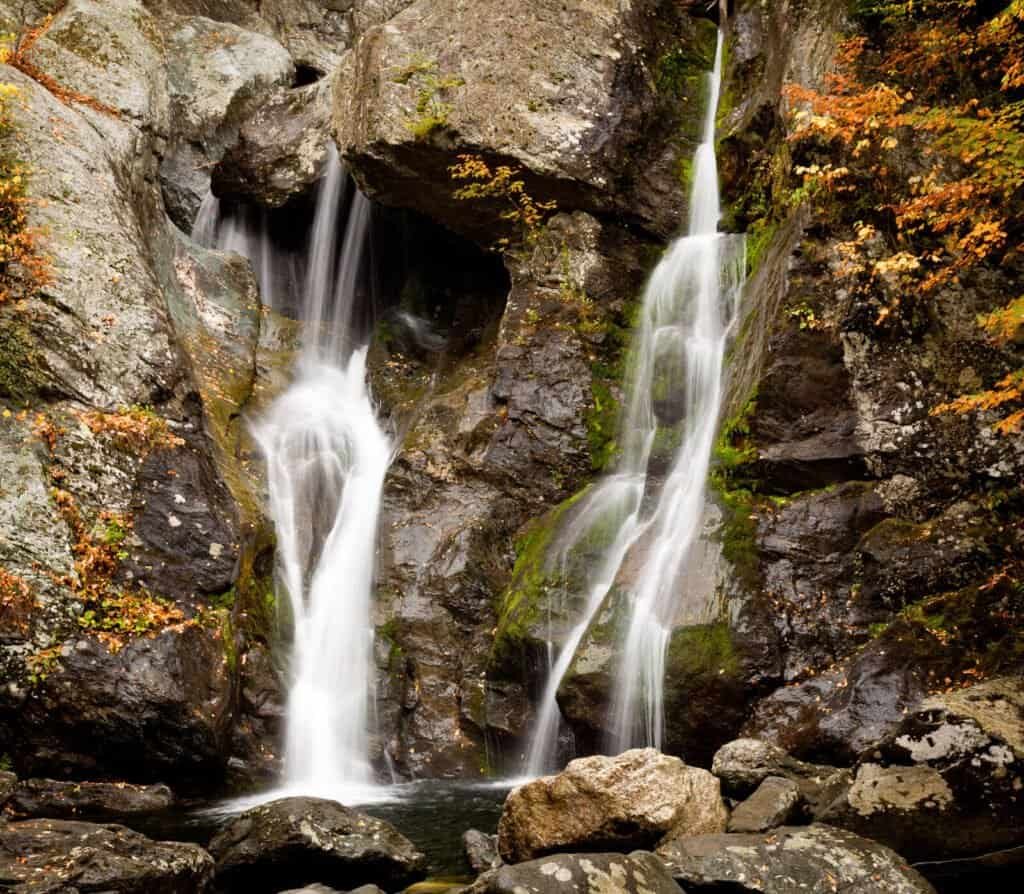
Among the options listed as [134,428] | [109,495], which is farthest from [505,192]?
[109,495]

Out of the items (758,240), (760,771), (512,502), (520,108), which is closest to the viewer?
(760,771)

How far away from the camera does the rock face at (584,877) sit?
4.22 m

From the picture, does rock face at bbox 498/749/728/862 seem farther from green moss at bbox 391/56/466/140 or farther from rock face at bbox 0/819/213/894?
green moss at bbox 391/56/466/140

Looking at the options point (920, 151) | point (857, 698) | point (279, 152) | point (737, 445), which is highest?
point (279, 152)

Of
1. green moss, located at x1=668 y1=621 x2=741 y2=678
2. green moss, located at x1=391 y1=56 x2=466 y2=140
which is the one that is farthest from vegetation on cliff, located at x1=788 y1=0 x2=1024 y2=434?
green moss, located at x1=391 y1=56 x2=466 y2=140

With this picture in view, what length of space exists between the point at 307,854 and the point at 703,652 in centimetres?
368

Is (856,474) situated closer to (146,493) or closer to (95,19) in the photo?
(146,493)

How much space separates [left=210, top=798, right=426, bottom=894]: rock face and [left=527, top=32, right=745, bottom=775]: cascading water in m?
2.66

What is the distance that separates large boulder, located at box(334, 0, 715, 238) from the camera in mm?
12117

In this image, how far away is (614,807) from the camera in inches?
202

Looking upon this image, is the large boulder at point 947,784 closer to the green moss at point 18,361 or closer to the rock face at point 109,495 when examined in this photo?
the rock face at point 109,495

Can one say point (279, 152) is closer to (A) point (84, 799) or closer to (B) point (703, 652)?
(A) point (84, 799)

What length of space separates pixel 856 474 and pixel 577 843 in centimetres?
454

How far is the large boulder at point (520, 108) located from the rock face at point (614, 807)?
8917 mm
